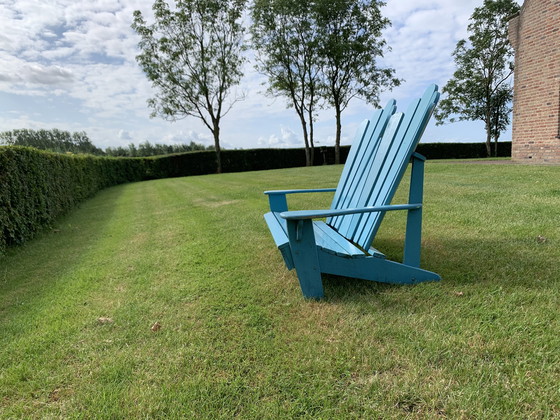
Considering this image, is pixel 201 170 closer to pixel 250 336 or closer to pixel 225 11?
pixel 225 11

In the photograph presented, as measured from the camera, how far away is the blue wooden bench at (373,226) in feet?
7.08

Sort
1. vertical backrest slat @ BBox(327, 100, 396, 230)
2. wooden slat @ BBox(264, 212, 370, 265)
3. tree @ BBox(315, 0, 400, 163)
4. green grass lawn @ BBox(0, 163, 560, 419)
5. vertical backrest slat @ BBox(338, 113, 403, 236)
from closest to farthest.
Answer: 1. green grass lawn @ BBox(0, 163, 560, 419)
2. wooden slat @ BBox(264, 212, 370, 265)
3. vertical backrest slat @ BBox(338, 113, 403, 236)
4. vertical backrest slat @ BBox(327, 100, 396, 230)
5. tree @ BBox(315, 0, 400, 163)

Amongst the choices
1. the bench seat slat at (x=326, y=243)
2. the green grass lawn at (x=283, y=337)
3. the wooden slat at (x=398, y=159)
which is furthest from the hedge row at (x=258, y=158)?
the wooden slat at (x=398, y=159)

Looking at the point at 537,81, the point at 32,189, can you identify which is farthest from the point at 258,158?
the point at 32,189

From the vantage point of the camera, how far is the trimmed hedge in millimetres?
4957

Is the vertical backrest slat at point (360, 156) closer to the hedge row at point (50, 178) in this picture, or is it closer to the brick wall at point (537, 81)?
the hedge row at point (50, 178)

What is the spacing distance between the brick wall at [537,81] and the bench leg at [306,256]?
1092cm

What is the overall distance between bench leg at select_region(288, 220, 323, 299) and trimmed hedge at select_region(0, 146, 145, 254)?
15.7 ft

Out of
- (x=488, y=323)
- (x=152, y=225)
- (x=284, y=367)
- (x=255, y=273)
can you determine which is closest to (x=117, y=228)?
(x=152, y=225)

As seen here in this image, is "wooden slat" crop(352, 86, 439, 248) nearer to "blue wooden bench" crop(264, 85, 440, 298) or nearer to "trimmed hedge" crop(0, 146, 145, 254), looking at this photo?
"blue wooden bench" crop(264, 85, 440, 298)

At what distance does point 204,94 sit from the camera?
84.6ft

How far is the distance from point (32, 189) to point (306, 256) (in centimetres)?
635

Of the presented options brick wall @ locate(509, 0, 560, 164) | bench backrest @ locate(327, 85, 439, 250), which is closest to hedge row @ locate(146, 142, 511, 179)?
brick wall @ locate(509, 0, 560, 164)

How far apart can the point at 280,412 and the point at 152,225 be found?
5.10 meters
